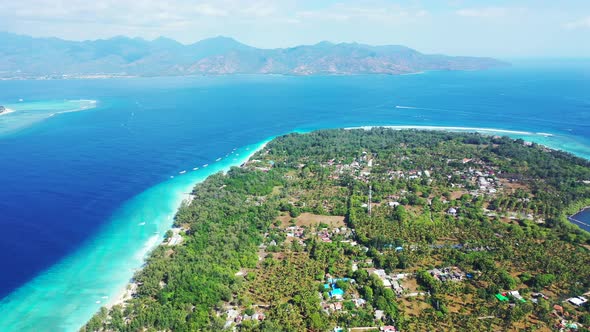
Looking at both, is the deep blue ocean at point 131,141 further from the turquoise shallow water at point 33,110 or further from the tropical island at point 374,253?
the tropical island at point 374,253

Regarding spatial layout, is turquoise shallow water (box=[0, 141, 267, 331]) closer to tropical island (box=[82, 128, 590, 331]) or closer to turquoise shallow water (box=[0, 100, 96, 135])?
tropical island (box=[82, 128, 590, 331])

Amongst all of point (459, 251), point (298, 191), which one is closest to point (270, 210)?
point (298, 191)

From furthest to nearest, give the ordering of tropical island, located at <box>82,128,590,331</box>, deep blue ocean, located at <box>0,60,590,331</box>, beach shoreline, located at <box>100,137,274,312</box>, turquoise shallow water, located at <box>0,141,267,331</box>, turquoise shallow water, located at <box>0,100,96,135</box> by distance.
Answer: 1. turquoise shallow water, located at <box>0,100,96,135</box>
2. deep blue ocean, located at <box>0,60,590,331</box>
3. beach shoreline, located at <box>100,137,274,312</box>
4. turquoise shallow water, located at <box>0,141,267,331</box>
5. tropical island, located at <box>82,128,590,331</box>

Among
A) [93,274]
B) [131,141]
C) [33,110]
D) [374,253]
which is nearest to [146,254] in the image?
[93,274]

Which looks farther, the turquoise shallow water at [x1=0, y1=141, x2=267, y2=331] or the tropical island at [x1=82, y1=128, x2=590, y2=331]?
the turquoise shallow water at [x1=0, y1=141, x2=267, y2=331]

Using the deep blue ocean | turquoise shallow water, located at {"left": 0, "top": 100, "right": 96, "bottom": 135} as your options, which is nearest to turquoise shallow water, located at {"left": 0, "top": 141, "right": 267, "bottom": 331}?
the deep blue ocean

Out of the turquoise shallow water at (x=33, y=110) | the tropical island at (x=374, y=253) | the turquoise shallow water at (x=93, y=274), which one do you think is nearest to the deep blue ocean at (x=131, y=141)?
the turquoise shallow water at (x=93, y=274)
